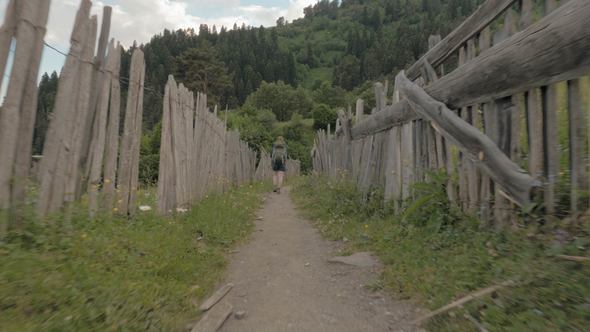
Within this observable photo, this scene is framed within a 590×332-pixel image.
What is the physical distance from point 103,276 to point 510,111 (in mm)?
3251

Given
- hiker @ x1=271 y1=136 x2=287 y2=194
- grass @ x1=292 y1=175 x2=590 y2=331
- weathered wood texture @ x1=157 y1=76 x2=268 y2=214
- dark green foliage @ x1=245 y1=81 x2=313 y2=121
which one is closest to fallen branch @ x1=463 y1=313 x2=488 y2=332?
grass @ x1=292 y1=175 x2=590 y2=331

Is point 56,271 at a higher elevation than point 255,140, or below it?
below

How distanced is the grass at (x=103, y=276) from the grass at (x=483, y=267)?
1822 mm

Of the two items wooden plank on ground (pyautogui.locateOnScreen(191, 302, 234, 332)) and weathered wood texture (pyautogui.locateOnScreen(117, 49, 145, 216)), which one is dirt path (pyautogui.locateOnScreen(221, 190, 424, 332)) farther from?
weathered wood texture (pyautogui.locateOnScreen(117, 49, 145, 216))

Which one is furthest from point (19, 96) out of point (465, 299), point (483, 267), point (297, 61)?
point (297, 61)

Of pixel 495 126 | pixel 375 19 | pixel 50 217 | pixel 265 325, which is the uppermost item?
pixel 375 19

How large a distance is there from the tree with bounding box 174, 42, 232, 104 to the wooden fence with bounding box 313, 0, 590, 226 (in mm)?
45207

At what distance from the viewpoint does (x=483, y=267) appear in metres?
2.76

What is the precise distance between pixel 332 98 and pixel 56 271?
69340mm

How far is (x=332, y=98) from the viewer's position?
70188 mm

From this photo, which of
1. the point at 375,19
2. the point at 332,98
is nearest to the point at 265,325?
the point at 332,98

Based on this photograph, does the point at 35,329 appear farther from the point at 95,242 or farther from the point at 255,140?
the point at 255,140

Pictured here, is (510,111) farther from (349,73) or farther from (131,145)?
(349,73)

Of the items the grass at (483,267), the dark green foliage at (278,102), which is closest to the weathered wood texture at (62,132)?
the grass at (483,267)
